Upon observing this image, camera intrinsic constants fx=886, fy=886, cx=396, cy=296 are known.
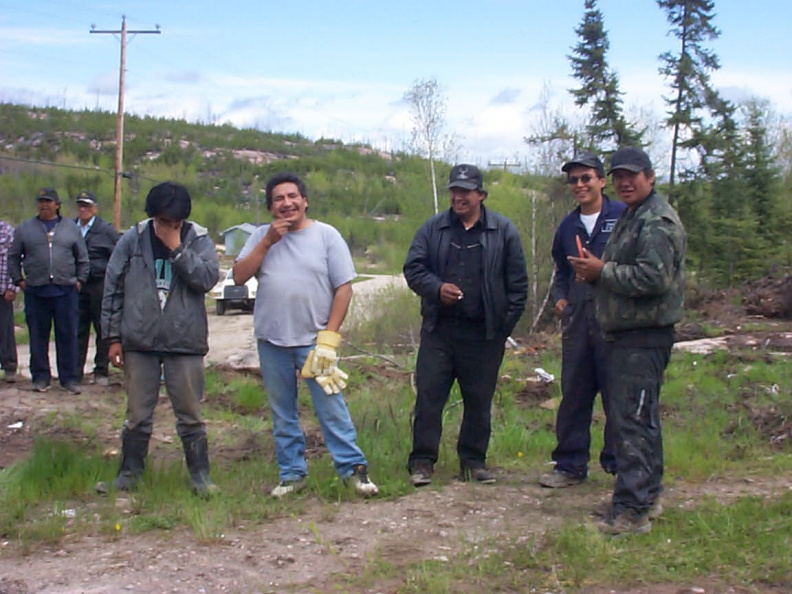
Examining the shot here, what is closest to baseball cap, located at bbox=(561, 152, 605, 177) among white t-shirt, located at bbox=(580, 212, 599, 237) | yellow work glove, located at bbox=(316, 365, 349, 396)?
white t-shirt, located at bbox=(580, 212, 599, 237)

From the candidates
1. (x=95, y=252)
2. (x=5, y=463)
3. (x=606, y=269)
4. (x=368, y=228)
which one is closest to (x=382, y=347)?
(x=95, y=252)

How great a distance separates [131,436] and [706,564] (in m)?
3.42

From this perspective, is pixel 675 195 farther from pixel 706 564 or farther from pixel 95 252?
pixel 706 564

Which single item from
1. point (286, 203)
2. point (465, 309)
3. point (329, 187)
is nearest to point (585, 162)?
point (465, 309)

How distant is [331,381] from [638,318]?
1831 mm

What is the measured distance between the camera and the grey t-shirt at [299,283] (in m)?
5.42

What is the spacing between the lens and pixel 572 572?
412cm

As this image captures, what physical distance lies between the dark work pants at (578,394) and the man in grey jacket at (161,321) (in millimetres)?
2271

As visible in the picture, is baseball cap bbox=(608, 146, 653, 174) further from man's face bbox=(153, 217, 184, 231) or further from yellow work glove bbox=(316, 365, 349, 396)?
man's face bbox=(153, 217, 184, 231)

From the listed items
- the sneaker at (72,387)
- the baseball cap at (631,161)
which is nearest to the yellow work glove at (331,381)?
the baseball cap at (631,161)

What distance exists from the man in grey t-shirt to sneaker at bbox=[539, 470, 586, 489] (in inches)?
44.4

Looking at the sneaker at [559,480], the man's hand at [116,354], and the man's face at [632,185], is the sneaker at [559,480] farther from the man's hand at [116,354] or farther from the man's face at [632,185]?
the man's hand at [116,354]

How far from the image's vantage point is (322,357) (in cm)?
526

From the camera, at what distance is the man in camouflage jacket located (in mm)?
4625
